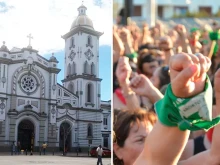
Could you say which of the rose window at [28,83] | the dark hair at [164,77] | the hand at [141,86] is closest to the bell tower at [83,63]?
the rose window at [28,83]

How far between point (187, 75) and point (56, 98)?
71 centimetres

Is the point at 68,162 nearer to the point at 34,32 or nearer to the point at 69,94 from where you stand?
the point at 69,94

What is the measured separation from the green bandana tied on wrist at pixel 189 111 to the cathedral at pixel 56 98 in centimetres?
53

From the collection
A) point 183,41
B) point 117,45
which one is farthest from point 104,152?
point 183,41

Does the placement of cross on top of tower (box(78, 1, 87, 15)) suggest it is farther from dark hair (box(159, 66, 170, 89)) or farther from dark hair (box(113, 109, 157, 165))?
dark hair (box(159, 66, 170, 89))

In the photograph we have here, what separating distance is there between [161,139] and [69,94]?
1.72 ft

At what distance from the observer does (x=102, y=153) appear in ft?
5.40

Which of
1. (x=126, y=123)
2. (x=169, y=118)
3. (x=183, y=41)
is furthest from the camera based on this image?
(x=183, y=41)

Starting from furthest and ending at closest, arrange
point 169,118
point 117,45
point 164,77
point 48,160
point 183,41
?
point 183,41 → point 117,45 → point 164,77 → point 48,160 → point 169,118

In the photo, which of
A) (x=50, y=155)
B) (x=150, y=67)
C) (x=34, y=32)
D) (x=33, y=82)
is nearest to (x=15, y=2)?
(x=34, y=32)

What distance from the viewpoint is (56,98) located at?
65.0 inches

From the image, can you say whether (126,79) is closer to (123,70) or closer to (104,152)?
(123,70)

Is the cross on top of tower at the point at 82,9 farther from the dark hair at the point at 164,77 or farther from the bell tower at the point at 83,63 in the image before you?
the dark hair at the point at 164,77

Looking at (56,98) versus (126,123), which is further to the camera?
(126,123)
